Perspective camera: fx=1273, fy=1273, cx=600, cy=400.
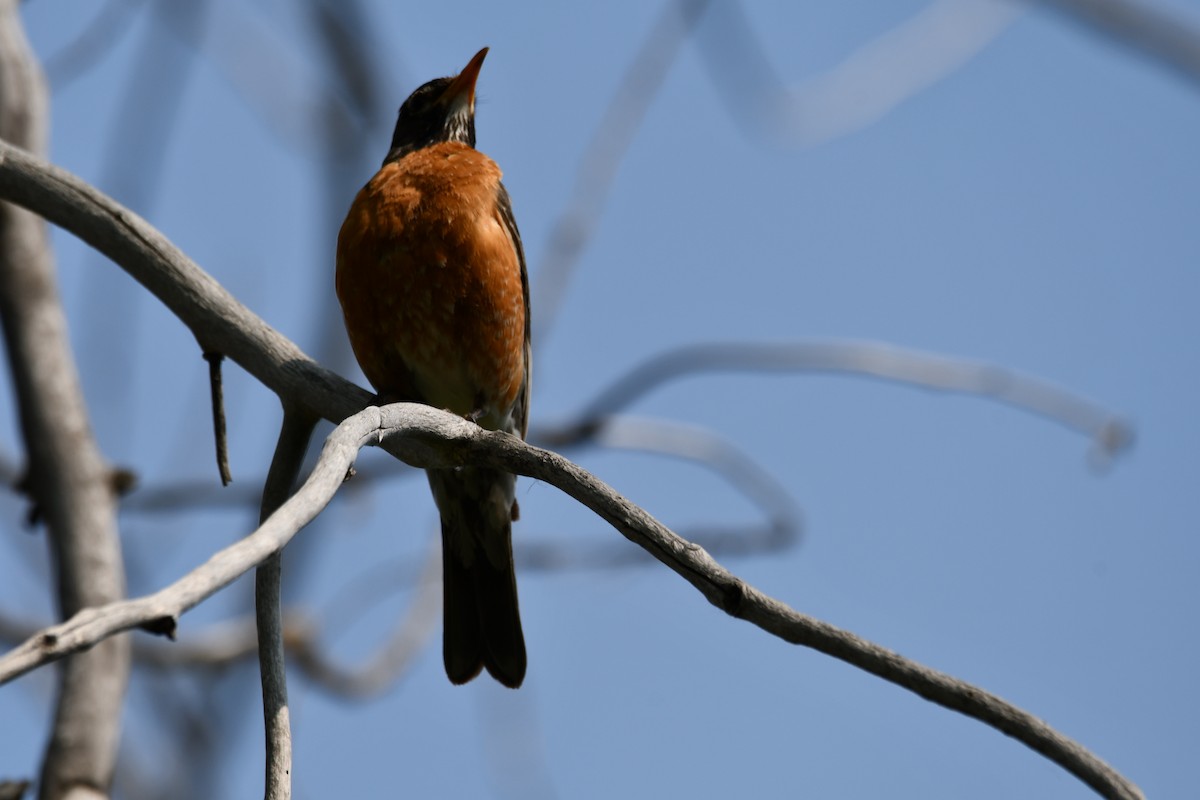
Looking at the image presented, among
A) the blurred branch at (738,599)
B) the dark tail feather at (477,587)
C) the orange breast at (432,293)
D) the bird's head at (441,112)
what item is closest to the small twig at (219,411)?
the blurred branch at (738,599)

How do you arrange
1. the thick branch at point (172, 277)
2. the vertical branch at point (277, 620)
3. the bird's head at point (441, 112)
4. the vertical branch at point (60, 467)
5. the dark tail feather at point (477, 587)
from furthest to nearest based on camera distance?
the bird's head at point (441, 112) < the dark tail feather at point (477, 587) < the vertical branch at point (60, 467) < the thick branch at point (172, 277) < the vertical branch at point (277, 620)

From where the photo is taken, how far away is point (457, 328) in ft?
18.9

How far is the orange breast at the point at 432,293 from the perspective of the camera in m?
5.74

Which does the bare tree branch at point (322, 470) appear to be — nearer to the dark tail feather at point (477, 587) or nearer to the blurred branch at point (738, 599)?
the blurred branch at point (738, 599)

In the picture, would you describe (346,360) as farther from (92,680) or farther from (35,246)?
(92,680)

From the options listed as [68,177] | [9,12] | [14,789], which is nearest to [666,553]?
[68,177]

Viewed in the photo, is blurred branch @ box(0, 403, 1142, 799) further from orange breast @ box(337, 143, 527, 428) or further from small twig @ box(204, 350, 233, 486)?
orange breast @ box(337, 143, 527, 428)

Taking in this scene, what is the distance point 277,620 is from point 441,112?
4.62 m

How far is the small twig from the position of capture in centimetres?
412

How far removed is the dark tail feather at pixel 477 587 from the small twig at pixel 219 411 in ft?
7.03

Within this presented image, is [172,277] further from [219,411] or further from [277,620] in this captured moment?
[277,620]

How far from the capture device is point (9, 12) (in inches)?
242

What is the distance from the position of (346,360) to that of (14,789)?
2.33m

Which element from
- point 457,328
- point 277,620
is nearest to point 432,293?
point 457,328
